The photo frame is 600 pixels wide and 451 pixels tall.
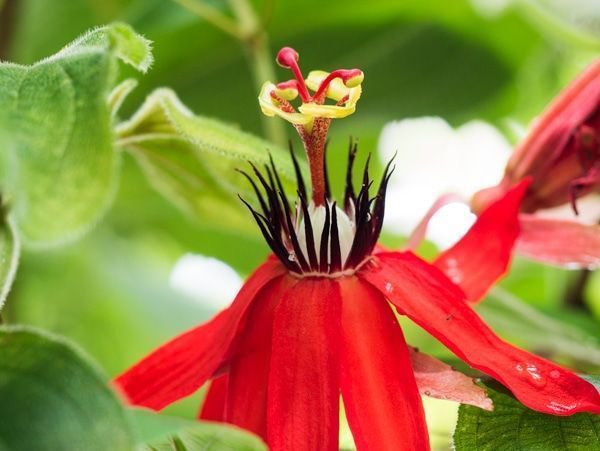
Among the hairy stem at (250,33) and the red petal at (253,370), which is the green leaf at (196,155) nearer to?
the red petal at (253,370)

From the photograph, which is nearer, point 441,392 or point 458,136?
point 441,392

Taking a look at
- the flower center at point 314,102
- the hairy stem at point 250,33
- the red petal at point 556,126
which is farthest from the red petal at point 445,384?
the hairy stem at point 250,33

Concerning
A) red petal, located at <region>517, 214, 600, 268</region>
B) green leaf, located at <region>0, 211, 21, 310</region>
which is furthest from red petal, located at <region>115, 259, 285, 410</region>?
red petal, located at <region>517, 214, 600, 268</region>

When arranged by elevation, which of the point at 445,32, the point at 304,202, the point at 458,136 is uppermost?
the point at 304,202

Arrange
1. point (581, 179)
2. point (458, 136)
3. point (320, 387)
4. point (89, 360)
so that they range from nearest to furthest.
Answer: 1. point (89, 360)
2. point (320, 387)
3. point (581, 179)
4. point (458, 136)

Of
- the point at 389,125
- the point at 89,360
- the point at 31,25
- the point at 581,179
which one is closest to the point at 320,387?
the point at 89,360

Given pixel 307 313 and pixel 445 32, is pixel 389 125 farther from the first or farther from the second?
pixel 307 313

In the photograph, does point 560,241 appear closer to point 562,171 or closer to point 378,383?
point 562,171

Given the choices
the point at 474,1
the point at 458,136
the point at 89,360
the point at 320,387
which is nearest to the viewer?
the point at 89,360

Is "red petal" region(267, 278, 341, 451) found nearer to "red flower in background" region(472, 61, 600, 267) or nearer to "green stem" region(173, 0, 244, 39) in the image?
"red flower in background" region(472, 61, 600, 267)
